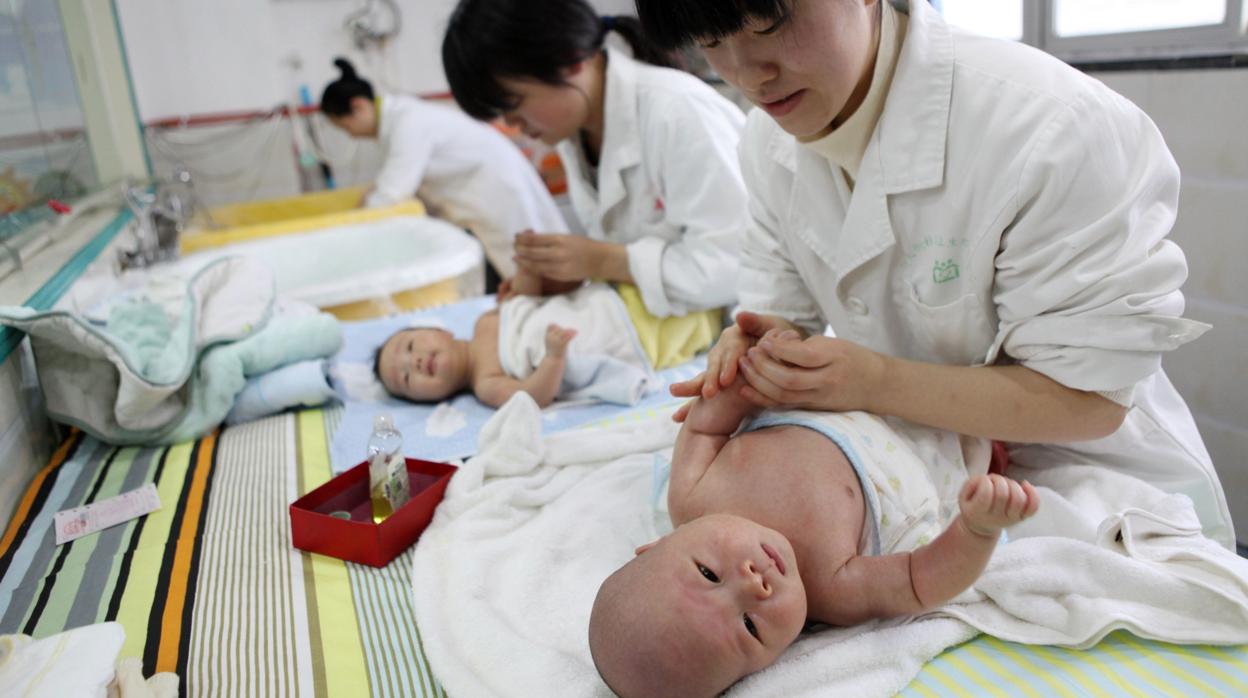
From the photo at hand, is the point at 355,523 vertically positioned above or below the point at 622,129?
below

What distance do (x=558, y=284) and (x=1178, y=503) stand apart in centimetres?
143

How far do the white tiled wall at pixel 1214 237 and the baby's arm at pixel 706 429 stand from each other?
1223 millimetres

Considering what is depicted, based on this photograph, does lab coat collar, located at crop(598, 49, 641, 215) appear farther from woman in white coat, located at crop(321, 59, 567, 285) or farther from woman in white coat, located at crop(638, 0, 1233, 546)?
woman in white coat, located at crop(321, 59, 567, 285)

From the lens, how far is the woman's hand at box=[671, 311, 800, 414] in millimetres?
1188

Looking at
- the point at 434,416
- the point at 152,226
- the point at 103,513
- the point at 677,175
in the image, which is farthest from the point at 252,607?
the point at 152,226

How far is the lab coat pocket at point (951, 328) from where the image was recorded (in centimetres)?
110

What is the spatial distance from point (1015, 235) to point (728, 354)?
0.40m

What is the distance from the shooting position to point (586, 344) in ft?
6.36

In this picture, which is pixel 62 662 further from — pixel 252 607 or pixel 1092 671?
pixel 1092 671

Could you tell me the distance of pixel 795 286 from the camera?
55.0 inches

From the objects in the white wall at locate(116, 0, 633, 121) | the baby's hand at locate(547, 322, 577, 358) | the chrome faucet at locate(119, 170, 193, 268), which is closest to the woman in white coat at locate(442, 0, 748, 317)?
the baby's hand at locate(547, 322, 577, 358)

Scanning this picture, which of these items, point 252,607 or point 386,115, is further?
point 386,115

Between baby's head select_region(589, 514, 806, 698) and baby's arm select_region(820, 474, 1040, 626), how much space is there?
0.08 meters

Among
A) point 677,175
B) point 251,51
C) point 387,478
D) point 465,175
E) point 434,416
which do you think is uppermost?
point 251,51
